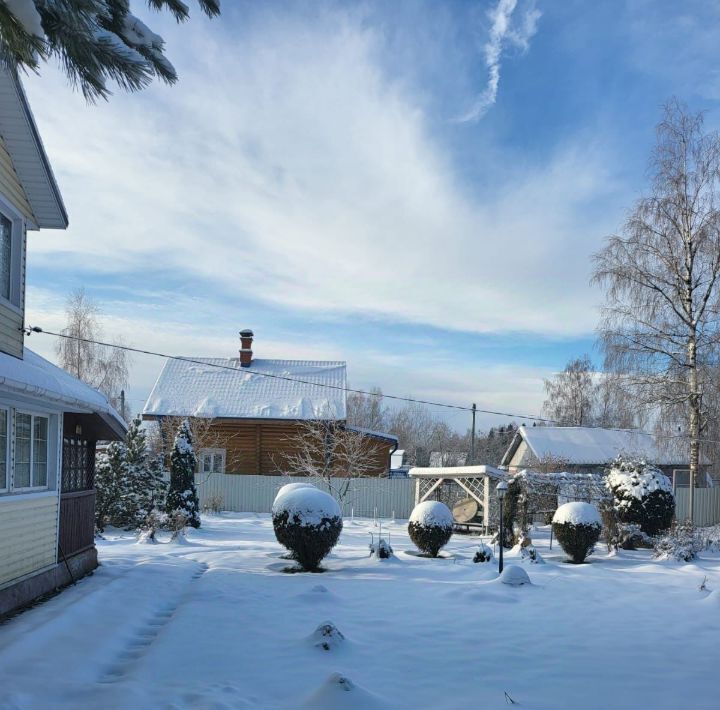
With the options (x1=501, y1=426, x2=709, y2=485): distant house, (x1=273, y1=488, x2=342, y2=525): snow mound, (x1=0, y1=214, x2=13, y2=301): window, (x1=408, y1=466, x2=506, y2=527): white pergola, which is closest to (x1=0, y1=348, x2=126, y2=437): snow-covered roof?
(x1=0, y1=214, x2=13, y2=301): window

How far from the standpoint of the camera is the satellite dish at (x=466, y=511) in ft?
63.3

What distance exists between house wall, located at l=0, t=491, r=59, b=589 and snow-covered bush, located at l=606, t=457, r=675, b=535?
11.6 meters

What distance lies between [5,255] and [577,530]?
1064cm

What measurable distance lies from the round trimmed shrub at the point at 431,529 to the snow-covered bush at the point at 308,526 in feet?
8.01

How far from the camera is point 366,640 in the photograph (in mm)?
6816

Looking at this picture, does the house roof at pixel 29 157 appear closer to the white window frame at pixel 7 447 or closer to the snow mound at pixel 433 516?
the white window frame at pixel 7 447

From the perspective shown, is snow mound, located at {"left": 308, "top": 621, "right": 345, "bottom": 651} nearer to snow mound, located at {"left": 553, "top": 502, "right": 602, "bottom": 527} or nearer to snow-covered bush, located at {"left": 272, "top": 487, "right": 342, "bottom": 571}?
snow-covered bush, located at {"left": 272, "top": 487, "right": 342, "bottom": 571}

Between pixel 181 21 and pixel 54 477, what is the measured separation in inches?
285

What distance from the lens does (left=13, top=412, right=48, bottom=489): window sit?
8.34 m

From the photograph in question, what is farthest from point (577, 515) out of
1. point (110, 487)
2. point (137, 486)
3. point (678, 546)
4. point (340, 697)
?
point (110, 487)

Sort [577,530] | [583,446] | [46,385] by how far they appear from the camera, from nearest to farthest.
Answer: [46,385] → [577,530] → [583,446]

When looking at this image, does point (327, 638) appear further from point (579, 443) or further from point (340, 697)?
point (579, 443)

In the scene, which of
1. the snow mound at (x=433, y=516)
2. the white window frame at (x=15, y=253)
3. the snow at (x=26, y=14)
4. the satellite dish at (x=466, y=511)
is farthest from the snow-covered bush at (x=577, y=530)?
the snow at (x=26, y=14)

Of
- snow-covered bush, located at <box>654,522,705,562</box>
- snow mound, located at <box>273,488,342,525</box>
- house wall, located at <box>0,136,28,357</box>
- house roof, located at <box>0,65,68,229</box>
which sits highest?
house roof, located at <box>0,65,68,229</box>
